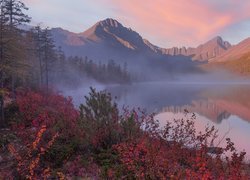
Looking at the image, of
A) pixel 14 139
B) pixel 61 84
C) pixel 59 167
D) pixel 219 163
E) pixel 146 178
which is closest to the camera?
pixel 146 178

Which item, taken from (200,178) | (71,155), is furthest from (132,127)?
(200,178)

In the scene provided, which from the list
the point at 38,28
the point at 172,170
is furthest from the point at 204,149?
the point at 38,28

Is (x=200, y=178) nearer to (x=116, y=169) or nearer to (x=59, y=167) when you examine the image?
(x=116, y=169)

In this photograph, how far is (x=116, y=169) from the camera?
378 inches

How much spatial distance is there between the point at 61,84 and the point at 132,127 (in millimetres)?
66191

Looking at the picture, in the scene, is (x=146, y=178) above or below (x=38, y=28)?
below

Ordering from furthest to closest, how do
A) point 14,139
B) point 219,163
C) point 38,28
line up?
point 38,28 → point 14,139 → point 219,163

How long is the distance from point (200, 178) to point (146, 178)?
1.81 m

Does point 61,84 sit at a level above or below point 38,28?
below

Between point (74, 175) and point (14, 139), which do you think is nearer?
point (74, 175)

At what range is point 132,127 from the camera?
1220 cm

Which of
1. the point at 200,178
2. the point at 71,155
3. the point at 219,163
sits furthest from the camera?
the point at 71,155

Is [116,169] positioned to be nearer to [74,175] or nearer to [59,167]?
[74,175]

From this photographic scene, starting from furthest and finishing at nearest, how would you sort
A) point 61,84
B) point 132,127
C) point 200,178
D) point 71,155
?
1. point 61,84
2. point 132,127
3. point 71,155
4. point 200,178
